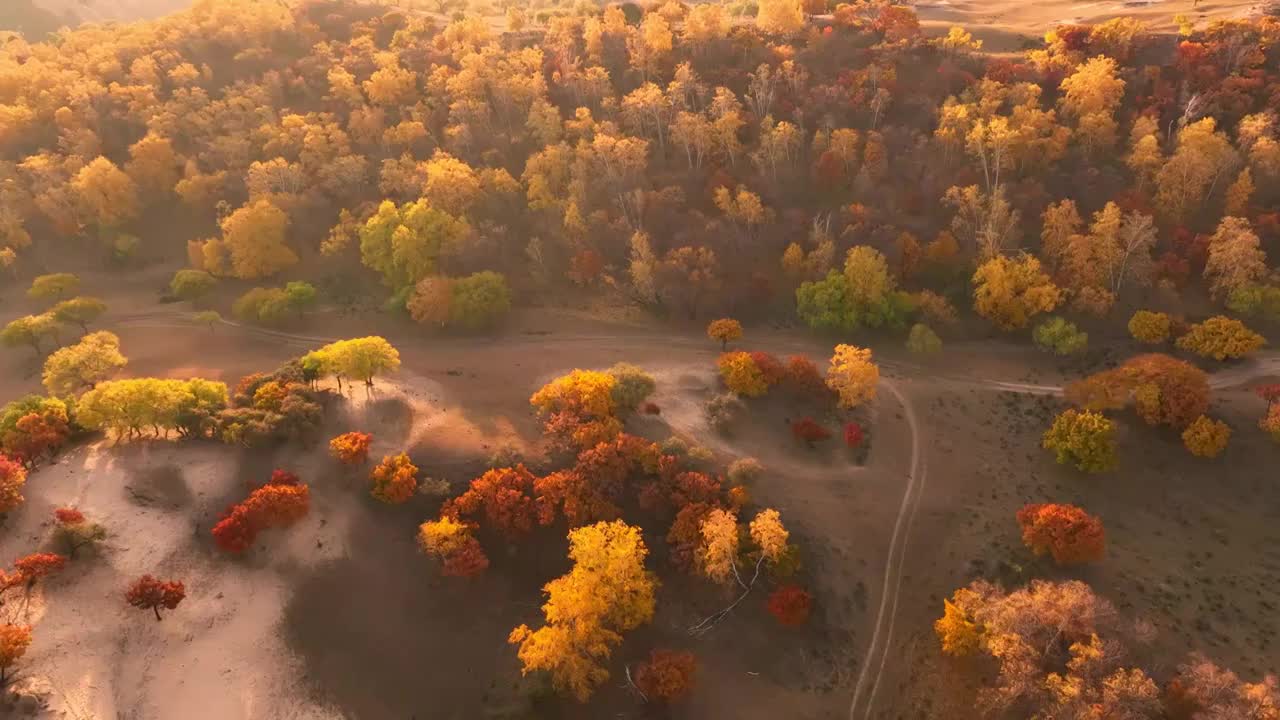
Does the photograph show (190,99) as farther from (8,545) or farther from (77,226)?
(8,545)

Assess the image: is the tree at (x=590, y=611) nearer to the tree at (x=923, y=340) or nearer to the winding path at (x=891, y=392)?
the winding path at (x=891, y=392)

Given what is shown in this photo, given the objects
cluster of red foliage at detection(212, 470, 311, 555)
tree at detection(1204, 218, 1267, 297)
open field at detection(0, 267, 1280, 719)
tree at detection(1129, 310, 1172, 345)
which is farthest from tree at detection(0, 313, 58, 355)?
tree at detection(1204, 218, 1267, 297)

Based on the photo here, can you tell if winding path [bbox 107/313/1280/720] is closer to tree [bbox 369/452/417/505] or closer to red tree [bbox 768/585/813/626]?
red tree [bbox 768/585/813/626]

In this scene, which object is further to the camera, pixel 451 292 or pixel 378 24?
pixel 378 24

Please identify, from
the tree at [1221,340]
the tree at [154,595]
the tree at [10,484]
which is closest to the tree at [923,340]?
the tree at [1221,340]

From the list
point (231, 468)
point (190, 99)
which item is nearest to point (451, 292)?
point (231, 468)

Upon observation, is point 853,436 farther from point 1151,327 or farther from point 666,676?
point 1151,327
